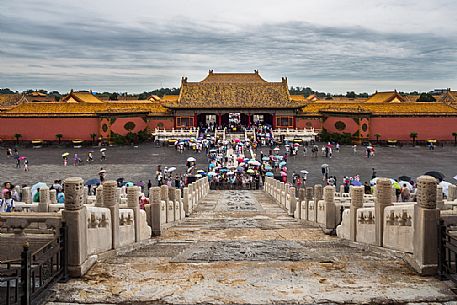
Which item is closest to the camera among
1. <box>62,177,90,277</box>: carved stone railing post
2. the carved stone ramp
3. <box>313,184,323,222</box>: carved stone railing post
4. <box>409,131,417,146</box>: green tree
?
the carved stone ramp

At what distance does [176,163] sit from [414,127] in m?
31.3

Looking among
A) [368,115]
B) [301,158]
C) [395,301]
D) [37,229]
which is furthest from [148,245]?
[368,115]

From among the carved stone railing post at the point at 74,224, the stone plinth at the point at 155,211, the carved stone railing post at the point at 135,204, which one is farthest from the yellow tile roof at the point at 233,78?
the carved stone railing post at the point at 74,224

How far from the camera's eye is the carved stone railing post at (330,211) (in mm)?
13641

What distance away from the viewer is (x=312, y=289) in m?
6.93

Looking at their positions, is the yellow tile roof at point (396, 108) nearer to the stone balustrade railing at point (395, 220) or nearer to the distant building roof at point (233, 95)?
the distant building roof at point (233, 95)

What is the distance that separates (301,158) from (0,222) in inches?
1531

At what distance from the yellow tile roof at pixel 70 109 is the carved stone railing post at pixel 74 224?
173 feet

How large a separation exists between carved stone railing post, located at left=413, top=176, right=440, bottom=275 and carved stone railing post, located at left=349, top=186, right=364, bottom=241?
2.84 m

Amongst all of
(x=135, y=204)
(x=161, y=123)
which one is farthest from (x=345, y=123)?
(x=135, y=204)

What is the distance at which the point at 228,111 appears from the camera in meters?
63.6

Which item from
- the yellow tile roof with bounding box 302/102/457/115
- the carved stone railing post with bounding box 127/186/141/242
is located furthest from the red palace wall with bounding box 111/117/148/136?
the carved stone railing post with bounding box 127/186/141/242

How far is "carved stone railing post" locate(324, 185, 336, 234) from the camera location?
13.6 metres

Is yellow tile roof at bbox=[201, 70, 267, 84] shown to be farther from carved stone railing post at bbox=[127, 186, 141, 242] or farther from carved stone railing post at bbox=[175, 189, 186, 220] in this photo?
carved stone railing post at bbox=[127, 186, 141, 242]
